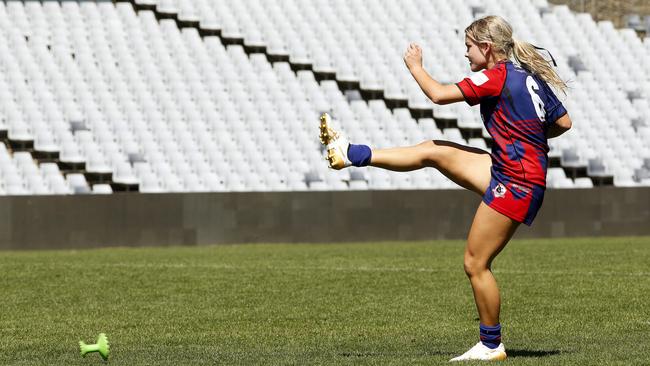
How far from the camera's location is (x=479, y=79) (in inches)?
280

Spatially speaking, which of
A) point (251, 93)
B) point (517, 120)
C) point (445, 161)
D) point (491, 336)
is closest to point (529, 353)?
point (491, 336)

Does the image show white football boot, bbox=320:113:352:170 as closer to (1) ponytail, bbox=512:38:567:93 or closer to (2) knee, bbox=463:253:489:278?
(2) knee, bbox=463:253:489:278

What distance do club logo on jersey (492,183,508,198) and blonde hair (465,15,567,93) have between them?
66 cm

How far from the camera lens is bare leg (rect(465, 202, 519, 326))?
723 centimetres

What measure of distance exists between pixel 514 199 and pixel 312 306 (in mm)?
4815

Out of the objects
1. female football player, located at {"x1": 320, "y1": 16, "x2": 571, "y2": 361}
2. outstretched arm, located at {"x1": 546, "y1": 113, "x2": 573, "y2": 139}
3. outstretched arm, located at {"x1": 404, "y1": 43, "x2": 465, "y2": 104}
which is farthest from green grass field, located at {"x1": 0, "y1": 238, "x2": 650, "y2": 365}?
outstretched arm, located at {"x1": 404, "y1": 43, "x2": 465, "y2": 104}

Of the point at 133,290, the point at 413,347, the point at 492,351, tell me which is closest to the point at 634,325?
the point at 413,347

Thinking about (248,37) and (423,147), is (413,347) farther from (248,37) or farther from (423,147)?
(248,37)

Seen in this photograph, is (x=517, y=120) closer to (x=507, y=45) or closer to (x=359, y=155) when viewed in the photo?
(x=507, y=45)

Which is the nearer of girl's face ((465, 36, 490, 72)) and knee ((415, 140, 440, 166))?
girl's face ((465, 36, 490, 72))

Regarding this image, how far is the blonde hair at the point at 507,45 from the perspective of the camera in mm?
7250

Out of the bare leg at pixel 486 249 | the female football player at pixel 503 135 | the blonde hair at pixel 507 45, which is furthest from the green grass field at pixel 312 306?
the blonde hair at pixel 507 45

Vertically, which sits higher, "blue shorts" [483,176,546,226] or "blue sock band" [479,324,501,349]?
"blue shorts" [483,176,546,226]

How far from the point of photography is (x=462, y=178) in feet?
25.0
